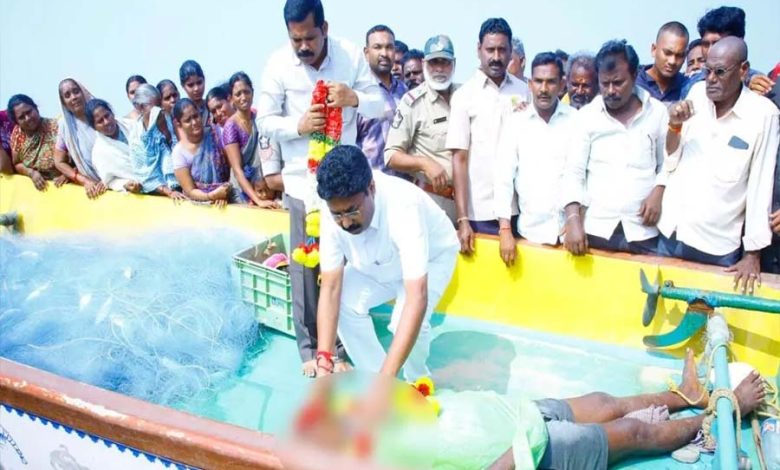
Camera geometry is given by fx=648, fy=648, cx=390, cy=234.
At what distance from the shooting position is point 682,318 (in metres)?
3.76

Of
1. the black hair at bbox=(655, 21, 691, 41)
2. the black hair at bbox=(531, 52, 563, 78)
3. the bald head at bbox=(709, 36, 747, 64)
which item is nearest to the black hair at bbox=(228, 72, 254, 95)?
the black hair at bbox=(531, 52, 563, 78)

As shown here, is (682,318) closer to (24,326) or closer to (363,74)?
(363,74)

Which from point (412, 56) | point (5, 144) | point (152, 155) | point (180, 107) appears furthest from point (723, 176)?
point (5, 144)

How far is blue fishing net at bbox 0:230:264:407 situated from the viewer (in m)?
3.57

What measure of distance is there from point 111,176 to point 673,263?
456 cm

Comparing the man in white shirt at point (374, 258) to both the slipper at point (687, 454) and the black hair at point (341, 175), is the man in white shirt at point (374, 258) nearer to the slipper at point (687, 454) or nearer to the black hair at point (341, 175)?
the black hair at point (341, 175)

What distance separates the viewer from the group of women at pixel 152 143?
521 centimetres

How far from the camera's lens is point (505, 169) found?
4.09m

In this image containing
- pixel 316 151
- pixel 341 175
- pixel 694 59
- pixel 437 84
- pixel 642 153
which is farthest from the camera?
pixel 694 59

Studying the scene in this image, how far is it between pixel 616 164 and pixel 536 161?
0.48 metres

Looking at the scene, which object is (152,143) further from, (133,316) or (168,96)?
(133,316)

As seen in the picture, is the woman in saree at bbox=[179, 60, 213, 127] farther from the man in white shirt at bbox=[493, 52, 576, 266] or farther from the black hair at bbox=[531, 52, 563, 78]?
the black hair at bbox=[531, 52, 563, 78]

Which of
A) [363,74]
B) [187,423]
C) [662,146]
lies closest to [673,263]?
[662,146]

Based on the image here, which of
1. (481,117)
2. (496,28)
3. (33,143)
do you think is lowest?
(33,143)
